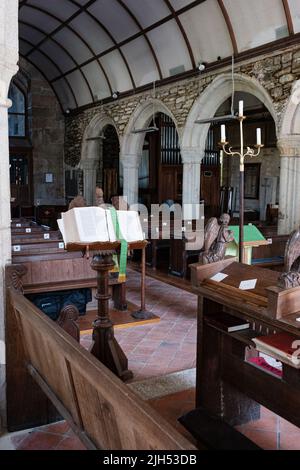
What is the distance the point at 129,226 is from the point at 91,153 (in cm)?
1030

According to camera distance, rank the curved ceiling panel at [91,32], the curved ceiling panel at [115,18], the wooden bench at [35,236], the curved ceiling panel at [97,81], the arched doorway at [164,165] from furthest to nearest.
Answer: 1. the arched doorway at [164,165]
2. the curved ceiling panel at [97,81]
3. the curved ceiling panel at [91,32]
4. the curved ceiling panel at [115,18]
5. the wooden bench at [35,236]

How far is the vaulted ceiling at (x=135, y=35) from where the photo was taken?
7.42 meters

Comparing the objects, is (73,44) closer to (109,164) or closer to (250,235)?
(109,164)

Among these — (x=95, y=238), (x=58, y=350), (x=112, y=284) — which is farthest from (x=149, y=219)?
(x=58, y=350)

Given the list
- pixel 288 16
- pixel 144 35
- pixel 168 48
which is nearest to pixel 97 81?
pixel 144 35

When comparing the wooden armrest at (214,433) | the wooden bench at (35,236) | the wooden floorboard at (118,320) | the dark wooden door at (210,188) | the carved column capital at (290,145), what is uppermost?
the carved column capital at (290,145)

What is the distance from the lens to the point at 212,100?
29.2 feet

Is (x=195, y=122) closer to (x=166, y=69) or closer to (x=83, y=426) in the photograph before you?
(x=166, y=69)

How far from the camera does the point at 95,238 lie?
3365 mm

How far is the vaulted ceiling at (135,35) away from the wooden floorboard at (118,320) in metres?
4.79

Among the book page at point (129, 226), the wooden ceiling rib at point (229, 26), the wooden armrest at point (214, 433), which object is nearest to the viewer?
the wooden armrest at point (214, 433)

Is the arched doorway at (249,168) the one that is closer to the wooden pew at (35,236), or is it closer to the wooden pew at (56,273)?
the wooden pew at (35,236)

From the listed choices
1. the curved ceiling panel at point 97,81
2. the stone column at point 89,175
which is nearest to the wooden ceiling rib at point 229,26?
the curved ceiling panel at point 97,81

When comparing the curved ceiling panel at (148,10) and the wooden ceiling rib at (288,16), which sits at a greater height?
the curved ceiling panel at (148,10)
